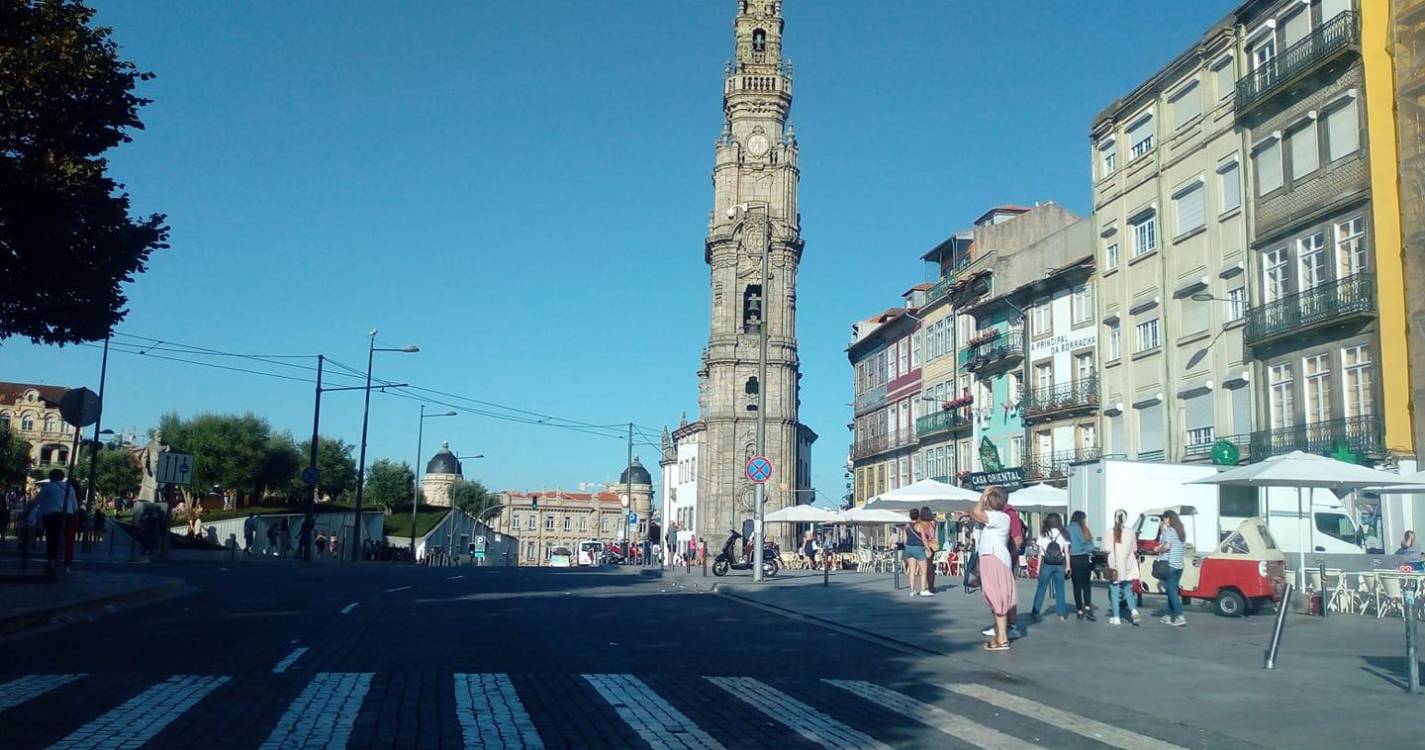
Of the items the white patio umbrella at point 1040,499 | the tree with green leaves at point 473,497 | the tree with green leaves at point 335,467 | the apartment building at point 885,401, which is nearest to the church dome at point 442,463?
the tree with green leaves at point 473,497

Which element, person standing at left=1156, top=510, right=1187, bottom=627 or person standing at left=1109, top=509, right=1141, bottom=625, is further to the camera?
person standing at left=1156, top=510, right=1187, bottom=627

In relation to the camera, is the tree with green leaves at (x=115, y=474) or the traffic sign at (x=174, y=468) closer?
the traffic sign at (x=174, y=468)

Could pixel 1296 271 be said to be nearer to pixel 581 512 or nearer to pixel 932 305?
pixel 932 305

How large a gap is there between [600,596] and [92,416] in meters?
9.15

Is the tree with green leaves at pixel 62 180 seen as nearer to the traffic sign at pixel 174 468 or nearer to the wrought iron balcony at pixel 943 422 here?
the traffic sign at pixel 174 468

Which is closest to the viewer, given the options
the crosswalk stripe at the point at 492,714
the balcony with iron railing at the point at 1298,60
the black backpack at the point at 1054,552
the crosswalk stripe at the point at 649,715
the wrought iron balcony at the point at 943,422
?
the crosswalk stripe at the point at 492,714

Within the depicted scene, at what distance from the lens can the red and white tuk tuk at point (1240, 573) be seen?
61.4 feet

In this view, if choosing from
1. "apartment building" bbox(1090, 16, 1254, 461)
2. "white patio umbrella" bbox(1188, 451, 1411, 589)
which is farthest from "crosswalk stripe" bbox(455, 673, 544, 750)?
"apartment building" bbox(1090, 16, 1254, 461)

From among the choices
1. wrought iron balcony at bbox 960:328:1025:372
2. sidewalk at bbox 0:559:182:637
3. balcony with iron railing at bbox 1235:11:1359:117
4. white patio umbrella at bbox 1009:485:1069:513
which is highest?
balcony with iron railing at bbox 1235:11:1359:117

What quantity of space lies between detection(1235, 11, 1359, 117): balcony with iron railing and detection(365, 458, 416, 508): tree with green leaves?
92.0 meters

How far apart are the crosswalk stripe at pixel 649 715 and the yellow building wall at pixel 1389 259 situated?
23141 millimetres

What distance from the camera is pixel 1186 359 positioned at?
35.6m

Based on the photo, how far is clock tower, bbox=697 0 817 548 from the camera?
76.9 meters

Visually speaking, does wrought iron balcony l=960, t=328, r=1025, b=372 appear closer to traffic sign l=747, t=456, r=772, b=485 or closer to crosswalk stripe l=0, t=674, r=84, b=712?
traffic sign l=747, t=456, r=772, b=485
